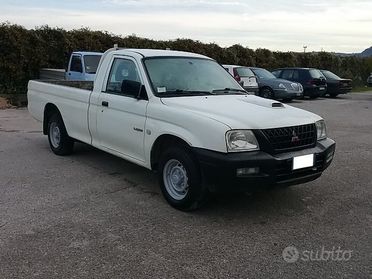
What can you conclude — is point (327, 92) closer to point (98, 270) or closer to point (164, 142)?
point (164, 142)

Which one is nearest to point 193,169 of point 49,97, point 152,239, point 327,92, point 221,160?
point 221,160

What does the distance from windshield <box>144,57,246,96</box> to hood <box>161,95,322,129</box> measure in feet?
0.78

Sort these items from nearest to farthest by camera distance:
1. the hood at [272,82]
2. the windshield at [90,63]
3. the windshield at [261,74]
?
1. the windshield at [90,63]
2. the hood at [272,82]
3. the windshield at [261,74]

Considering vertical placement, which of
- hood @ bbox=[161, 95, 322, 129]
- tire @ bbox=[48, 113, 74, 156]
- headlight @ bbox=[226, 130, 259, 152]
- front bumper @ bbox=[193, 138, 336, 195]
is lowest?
tire @ bbox=[48, 113, 74, 156]

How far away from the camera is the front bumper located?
4445 millimetres

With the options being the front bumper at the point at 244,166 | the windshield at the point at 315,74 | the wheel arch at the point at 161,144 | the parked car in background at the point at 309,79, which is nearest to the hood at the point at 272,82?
the parked car in background at the point at 309,79

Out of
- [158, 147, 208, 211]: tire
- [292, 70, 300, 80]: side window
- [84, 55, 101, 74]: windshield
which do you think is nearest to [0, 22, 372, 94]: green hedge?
[84, 55, 101, 74]: windshield

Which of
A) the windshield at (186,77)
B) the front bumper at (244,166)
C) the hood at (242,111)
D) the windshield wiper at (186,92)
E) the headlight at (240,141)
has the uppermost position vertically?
the windshield at (186,77)

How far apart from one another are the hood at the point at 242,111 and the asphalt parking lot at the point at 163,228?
3.34 ft

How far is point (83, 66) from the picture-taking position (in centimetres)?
1485

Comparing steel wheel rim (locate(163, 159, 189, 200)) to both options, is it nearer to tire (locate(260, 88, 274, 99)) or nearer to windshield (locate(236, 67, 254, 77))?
windshield (locate(236, 67, 254, 77))

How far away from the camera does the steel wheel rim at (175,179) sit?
5020 millimetres

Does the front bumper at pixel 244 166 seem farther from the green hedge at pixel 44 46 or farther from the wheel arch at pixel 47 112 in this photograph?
the green hedge at pixel 44 46

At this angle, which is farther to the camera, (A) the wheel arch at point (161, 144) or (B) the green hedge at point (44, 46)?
(B) the green hedge at point (44, 46)
